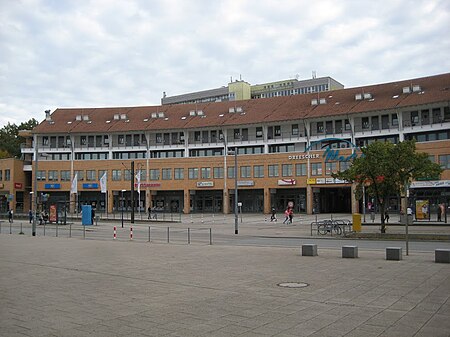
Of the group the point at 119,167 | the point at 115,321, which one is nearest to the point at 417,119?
the point at 119,167

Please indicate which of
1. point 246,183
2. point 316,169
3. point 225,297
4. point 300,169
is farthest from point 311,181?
point 225,297

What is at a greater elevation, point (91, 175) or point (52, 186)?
point (91, 175)

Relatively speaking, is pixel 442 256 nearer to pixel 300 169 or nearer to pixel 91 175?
pixel 300 169

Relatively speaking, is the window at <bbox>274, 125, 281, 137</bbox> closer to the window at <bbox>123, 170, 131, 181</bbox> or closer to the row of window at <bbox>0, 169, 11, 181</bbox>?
the window at <bbox>123, 170, 131, 181</bbox>

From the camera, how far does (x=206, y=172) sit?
7319 centimetres

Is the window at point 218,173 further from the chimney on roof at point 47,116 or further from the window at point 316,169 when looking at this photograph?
the chimney on roof at point 47,116

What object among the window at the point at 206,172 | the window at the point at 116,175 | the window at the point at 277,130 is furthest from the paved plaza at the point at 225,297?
the window at the point at 116,175

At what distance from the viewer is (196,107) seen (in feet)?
271

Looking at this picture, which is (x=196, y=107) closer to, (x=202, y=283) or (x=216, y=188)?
(x=216, y=188)

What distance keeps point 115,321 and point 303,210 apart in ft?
206

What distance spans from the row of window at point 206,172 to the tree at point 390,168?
109 feet

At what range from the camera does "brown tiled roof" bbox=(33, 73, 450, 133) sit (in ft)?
203

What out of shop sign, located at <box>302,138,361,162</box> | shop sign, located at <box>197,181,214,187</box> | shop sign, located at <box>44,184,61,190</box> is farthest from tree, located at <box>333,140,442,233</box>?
shop sign, located at <box>44,184,61,190</box>

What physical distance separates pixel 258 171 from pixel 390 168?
40941 mm
